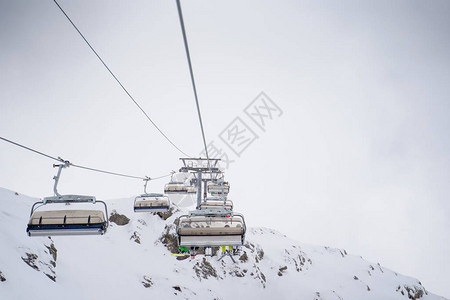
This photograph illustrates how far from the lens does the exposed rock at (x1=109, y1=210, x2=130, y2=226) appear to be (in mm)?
32062

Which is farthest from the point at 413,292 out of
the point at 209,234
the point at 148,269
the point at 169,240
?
the point at 209,234

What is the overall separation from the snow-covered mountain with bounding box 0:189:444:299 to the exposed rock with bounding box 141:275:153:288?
0.38 feet

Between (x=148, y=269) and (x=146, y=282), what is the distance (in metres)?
2.98

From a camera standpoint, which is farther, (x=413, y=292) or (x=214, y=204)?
(x=413, y=292)

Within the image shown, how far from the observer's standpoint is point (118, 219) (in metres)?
32.4

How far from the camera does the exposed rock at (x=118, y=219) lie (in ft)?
105

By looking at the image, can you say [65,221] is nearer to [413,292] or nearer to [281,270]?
[281,270]

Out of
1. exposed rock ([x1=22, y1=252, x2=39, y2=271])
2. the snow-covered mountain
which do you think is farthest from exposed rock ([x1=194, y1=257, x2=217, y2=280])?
exposed rock ([x1=22, y1=252, x2=39, y2=271])

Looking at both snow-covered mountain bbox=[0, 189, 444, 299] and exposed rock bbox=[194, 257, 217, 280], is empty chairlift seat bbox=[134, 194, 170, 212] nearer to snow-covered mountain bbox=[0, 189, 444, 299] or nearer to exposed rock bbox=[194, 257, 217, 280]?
snow-covered mountain bbox=[0, 189, 444, 299]

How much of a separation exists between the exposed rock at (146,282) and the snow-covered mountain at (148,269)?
0.12 metres

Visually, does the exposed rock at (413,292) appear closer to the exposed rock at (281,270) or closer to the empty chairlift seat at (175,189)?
the exposed rock at (281,270)

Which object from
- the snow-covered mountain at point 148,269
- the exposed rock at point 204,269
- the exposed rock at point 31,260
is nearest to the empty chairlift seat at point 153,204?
the snow-covered mountain at point 148,269

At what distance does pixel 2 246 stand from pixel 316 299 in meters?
37.8

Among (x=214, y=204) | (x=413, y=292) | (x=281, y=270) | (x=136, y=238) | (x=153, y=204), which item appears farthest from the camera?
(x=413, y=292)
